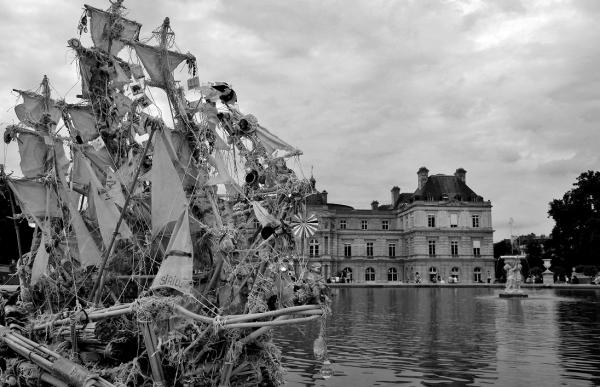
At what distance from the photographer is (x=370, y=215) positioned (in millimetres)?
100188

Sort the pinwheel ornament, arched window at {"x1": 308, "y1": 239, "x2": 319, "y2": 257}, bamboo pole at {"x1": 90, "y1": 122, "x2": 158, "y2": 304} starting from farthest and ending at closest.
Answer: arched window at {"x1": 308, "y1": 239, "x2": 319, "y2": 257} → the pinwheel ornament → bamboo pole at {"x1": 90, "y1": 122, "x2": 158, "y2": 304}

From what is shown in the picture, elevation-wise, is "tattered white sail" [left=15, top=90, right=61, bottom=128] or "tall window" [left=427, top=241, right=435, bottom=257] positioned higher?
"tall window" [left=427, top=241, right=435, bottom=257]

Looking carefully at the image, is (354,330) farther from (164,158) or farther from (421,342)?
(164,158)

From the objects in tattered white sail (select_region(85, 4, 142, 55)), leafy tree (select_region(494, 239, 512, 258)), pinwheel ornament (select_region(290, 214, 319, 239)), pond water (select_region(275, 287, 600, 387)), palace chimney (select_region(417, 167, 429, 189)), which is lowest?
pond water (select_region(275, 287, 600, 387))

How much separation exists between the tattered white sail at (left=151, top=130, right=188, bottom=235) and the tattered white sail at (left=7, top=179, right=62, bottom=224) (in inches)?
217

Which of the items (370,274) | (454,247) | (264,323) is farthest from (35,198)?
(454,247)

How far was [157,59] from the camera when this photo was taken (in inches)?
492

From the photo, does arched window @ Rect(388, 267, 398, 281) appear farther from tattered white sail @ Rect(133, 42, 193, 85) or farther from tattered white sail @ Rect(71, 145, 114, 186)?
tattered white sail @ Rect(133, 42, 193, 85)

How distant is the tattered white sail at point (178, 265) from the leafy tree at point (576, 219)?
2667 inches

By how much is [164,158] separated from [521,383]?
864 centimetres

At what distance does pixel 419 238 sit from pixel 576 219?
83.4 feet

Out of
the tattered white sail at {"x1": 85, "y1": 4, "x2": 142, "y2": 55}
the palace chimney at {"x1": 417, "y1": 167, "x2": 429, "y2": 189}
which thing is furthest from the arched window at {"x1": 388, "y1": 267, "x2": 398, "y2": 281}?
the tattered white sail at {"x1": 85, "y1": 4, "x2": 142, "y2": 55}

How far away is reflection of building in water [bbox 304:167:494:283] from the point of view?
93875 mm

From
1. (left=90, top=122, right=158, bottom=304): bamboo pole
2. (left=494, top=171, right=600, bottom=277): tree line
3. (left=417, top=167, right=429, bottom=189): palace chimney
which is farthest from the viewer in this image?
(left=417, top=167, right=429, bottom=189): palace chimney
